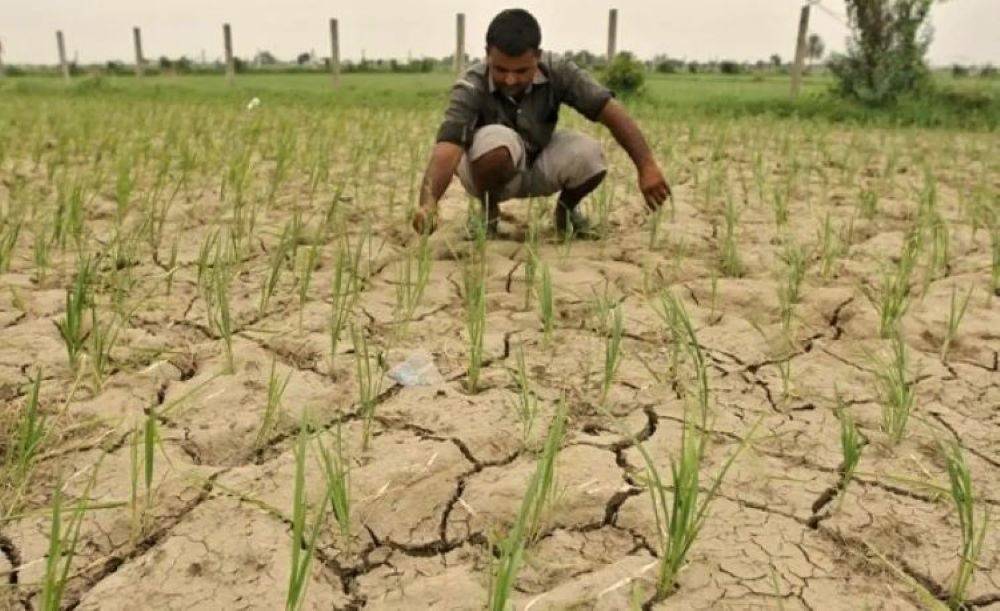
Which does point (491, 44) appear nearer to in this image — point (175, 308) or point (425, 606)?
point (175, 308)

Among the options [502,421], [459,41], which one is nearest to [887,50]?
[459,41]

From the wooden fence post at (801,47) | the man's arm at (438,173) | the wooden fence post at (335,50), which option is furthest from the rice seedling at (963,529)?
the wooden fence post at (335,50)

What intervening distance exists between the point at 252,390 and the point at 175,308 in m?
0.57

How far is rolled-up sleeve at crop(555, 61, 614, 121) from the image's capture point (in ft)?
8.79

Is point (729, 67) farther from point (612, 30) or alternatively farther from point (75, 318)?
point (75, 318)

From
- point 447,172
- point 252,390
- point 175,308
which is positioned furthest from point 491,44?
point 252,390

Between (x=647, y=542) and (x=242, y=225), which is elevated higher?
(x=242, y=225)

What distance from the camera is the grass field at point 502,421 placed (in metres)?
1.09

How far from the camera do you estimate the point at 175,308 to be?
204cm

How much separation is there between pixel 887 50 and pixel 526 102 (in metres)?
8.79

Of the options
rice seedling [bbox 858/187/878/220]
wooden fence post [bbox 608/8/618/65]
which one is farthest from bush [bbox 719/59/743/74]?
rice seedling [bbox 858/187/878/220]

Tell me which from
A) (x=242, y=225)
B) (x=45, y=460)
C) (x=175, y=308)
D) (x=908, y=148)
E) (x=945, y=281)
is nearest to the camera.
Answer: (x=45, y=460)

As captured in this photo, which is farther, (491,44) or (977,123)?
(977,123)

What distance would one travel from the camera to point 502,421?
59.6 inches
